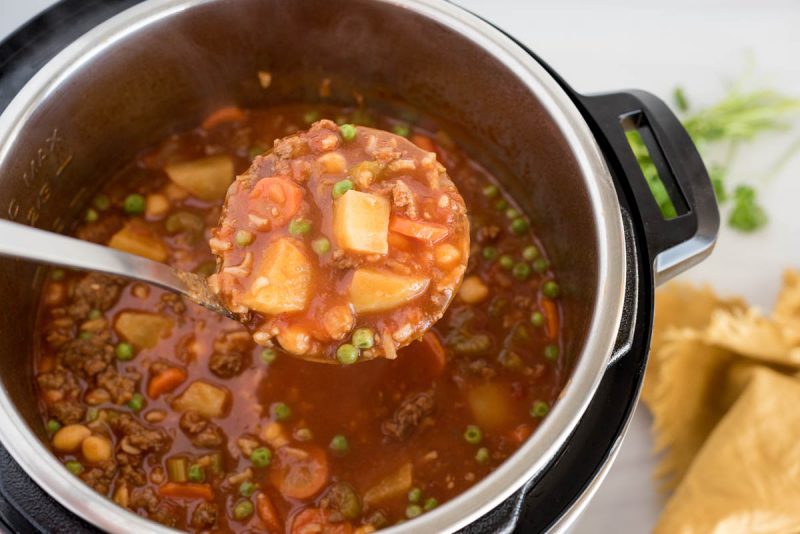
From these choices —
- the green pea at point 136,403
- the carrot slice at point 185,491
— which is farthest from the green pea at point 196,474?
the green pea at point 136,403

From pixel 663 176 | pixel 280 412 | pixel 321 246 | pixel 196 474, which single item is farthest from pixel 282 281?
pixel 663 176

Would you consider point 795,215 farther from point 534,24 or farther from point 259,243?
point 259,243

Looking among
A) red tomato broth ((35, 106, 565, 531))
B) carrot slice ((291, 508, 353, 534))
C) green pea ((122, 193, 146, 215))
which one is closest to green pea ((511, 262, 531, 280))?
red tomato broth ((35, 106, 565, 531))

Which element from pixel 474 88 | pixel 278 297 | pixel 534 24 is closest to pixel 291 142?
pixel 278 297

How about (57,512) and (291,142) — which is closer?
(57,512)

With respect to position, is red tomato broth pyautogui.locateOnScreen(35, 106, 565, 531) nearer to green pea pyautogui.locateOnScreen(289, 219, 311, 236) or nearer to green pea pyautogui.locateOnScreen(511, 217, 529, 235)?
green pea pyautogui.locateOnScreen(511, 217, 529, 235)

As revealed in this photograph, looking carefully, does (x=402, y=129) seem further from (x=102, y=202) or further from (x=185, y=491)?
(x=185, y=491)
